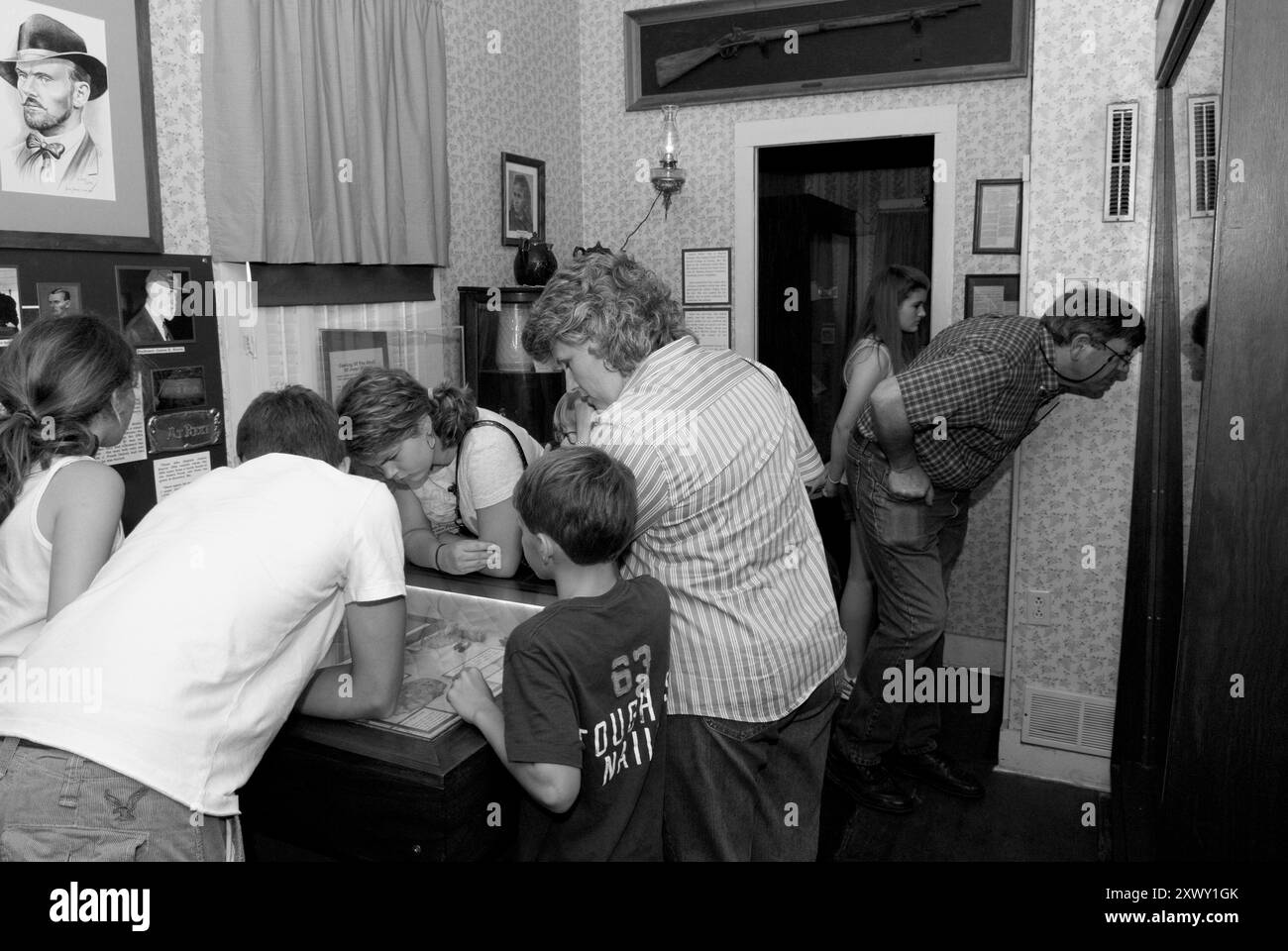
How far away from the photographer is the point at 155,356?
257 centimetres

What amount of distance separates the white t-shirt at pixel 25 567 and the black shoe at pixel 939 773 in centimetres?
265

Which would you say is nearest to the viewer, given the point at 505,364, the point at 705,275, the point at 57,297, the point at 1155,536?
the point at 57,297

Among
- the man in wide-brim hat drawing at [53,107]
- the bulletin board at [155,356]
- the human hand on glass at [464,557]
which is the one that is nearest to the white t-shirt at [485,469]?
the human hand on glass at [464,557]

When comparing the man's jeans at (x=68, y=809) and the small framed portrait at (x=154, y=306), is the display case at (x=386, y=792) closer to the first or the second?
the man's jeans at (x=68, y=809)

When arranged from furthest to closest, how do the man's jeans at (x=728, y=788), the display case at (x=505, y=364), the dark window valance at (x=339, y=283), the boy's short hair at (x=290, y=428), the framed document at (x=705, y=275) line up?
the framed document at (x=705, y=275)
the display case at (x=505, y=364)
the dark window valance at (x=339, y=283)
the man's jeans at (x=728, y=788)
the boy's short hair at (x=290, y=428)

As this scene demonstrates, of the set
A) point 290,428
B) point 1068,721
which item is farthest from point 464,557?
point 1068,721

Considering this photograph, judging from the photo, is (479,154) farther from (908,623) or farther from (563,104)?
(908,623)

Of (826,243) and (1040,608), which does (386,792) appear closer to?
(1040,608)

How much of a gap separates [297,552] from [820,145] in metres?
3.62

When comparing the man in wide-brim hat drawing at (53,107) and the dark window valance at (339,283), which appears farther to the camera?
the dark window valance at (339,283)

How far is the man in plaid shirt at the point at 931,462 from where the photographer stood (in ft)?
9.09

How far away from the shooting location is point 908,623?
302cm

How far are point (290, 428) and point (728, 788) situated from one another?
39.0 inches

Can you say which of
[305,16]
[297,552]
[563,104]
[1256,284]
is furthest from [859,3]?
[297,552]
